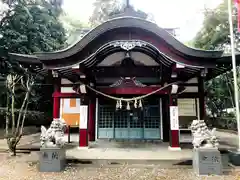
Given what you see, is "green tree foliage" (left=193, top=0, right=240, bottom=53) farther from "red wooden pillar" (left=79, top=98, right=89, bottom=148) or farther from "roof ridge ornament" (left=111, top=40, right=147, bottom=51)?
"red wooden pillar" (left=79, top=98, right=89, bottom=148)

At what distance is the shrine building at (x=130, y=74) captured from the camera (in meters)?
6.83

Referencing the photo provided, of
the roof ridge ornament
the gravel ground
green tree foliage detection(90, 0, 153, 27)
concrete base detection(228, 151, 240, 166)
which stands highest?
green tree foliage detection(90, 0, 153, 27)

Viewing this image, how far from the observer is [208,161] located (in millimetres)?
5469

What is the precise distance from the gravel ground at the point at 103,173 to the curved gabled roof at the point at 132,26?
3309mm

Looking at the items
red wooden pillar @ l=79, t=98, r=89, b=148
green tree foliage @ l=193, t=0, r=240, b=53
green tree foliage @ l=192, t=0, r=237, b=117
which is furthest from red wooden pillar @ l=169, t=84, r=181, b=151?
green tree foliage @ l=193, t=0, r=240, b=53

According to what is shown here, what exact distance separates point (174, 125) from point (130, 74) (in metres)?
2.49

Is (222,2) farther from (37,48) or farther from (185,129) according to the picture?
(37,48)

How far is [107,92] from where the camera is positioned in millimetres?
8109

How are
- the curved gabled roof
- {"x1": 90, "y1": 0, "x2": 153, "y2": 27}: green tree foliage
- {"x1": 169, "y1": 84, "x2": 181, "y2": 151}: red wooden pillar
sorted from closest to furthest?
1. the curved gabled roof
2. {"x1": 169, "y1": 84, "x2": 181, "y2": 151}: red wooden pillar
3. {"x1": 90, "y1": 0, "x2": 153, "y2": 27}: green tree foliage

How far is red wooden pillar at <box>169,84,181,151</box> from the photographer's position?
25.4 feet

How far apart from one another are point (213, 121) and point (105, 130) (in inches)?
475

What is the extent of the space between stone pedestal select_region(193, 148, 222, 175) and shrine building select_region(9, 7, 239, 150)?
2.27 m

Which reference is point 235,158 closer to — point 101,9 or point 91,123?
point 91,123

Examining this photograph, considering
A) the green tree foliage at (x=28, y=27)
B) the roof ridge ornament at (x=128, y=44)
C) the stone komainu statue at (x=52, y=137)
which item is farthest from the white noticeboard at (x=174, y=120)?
the green tree foliage at (x=28, y=27)
